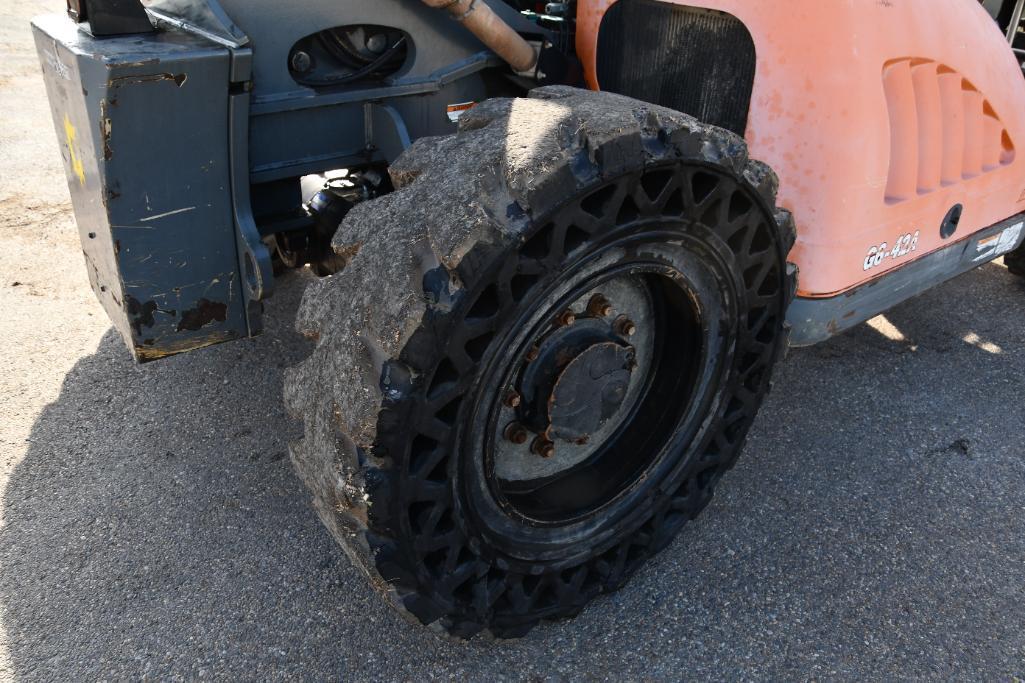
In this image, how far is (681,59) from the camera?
98.5 inches

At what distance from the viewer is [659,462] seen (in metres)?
2.33

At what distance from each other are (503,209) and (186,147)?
0.86 metres

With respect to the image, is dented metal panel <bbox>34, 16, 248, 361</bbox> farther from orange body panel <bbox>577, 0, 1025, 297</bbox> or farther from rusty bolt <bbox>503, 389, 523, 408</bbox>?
orange body panel <bbox>577, 0, 1025, 297</bbox>

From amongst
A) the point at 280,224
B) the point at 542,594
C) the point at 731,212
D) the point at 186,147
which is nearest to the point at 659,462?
the point at 542,594

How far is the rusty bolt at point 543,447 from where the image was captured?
217 centimetres

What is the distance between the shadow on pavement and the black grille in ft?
4.03

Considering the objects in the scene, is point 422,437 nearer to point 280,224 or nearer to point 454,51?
point 280,224

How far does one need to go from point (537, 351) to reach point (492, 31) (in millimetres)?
923

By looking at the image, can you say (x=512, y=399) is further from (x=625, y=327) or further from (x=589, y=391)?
(x=625, y=327)

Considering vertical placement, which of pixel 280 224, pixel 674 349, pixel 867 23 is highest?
pixel 867 23

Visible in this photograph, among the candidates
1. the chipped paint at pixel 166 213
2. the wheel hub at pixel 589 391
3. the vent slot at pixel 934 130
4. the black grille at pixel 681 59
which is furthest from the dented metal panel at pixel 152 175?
the vent slot at pixel 934 130

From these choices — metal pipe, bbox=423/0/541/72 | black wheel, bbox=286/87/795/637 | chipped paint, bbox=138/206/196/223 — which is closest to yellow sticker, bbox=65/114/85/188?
chipped paint, bbox=138/206/196/223

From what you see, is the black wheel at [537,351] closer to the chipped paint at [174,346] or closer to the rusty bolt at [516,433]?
the rusty bolt at [516,433]

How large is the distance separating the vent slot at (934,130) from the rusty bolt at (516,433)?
1374mm
